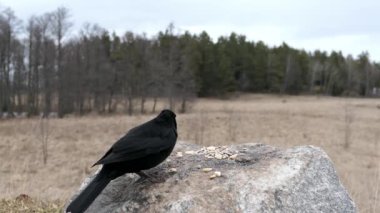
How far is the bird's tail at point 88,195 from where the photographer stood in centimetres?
422

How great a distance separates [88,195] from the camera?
14.0ft

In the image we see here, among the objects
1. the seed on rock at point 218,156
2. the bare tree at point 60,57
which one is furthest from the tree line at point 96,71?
the seed on rock at point 218,156

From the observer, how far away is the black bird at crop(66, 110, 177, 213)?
14.1 feet

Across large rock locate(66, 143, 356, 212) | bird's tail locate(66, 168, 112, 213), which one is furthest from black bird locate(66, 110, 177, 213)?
large rock locate(66, 143, 356, 212)

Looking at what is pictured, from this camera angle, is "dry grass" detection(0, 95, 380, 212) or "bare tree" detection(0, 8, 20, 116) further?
"bare tree" detection(0, 8, 20, 116)

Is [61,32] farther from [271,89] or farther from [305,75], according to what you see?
[305,75]

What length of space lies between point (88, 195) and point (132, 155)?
0.47 metres

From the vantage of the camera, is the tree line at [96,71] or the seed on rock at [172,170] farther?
the tree line at [96,71]

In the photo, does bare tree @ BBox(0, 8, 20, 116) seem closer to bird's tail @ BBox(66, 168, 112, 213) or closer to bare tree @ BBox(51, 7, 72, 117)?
bare tree @ BBox(51, 7, 72, 117)

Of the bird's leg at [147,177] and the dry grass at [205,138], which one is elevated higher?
the bird's leg at [147,177]

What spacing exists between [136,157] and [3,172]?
17.5m

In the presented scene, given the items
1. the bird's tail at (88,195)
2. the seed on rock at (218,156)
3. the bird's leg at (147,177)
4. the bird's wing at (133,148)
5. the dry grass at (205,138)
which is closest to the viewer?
the bird's tail at (88,195)

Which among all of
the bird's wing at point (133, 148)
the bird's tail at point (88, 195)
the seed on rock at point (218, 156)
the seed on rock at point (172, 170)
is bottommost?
the bird's tail at point (88, 195)

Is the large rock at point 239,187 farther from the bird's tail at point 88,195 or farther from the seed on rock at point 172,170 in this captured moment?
the bird's tail at point 88,195
